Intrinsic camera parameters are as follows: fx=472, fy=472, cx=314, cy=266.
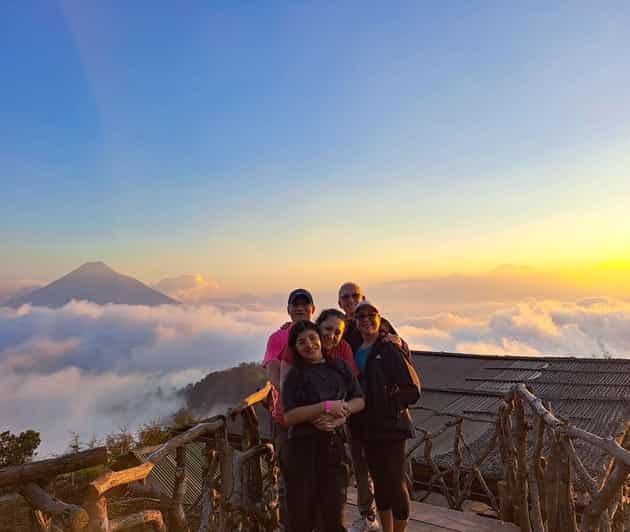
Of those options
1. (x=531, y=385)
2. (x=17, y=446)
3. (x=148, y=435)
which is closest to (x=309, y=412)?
(x=531, y=385)

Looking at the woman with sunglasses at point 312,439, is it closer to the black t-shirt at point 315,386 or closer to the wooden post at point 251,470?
the black t-shirt at point 315,386

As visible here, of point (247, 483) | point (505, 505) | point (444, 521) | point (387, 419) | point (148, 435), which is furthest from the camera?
point (148, 435)

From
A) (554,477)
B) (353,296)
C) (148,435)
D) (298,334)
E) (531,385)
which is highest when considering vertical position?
(353,296)

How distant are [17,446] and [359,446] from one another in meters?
24.9

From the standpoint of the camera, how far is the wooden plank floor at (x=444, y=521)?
425 cm

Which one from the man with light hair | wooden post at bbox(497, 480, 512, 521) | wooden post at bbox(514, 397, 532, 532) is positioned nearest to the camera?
the man with light hair

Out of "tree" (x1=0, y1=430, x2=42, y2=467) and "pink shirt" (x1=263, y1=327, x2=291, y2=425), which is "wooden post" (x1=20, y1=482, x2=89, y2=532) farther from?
"tree" (x1=0, y1=430, x2=42, y2=467)

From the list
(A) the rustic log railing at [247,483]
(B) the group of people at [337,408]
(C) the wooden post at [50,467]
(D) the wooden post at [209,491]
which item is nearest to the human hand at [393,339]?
(B) the group of people at [337,408]

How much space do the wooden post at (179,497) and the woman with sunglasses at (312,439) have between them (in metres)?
0.87

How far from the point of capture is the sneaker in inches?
142

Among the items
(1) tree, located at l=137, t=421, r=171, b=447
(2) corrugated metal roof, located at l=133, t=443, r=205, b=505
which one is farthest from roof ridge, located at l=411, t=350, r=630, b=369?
(1) tree, located at l=137, t=421, r=171, b=447

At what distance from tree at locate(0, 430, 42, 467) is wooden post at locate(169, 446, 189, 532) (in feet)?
73.8

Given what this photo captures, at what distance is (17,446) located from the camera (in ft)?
73.4

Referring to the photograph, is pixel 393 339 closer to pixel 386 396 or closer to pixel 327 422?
pixel 386 396
